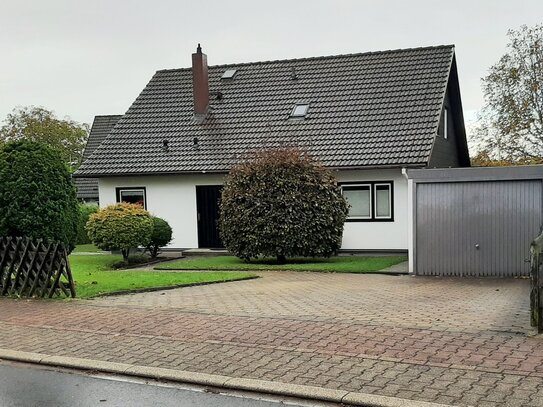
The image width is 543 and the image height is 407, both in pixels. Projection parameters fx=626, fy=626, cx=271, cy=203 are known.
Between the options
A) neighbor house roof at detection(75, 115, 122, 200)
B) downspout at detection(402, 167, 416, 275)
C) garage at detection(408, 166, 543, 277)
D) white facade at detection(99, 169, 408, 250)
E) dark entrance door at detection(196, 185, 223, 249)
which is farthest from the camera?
neighbor house roof at detection(75, 115, 122, 200)

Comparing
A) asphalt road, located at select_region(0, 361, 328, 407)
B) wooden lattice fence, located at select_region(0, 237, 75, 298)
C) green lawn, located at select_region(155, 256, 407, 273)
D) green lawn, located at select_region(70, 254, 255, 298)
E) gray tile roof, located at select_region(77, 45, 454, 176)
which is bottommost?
green lawn, located at select_region(155, 256, 407, 273)

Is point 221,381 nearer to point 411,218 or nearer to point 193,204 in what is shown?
point 411,218

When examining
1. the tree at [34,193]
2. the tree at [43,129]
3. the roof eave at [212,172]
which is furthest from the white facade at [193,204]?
the tree at [43,129]

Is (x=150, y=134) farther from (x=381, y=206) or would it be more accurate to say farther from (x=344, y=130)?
(x=381, y=206)

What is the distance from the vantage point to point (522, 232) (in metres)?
14.5

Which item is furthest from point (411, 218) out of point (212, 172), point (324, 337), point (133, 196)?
Answer: point (133, 196)

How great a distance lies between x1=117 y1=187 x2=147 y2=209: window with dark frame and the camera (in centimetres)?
2364

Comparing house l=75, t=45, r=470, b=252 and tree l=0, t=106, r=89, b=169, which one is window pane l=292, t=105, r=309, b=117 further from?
tree l=0, t=106, r=89, b=169

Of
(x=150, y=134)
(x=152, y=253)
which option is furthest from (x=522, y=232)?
(x=150, y=134)

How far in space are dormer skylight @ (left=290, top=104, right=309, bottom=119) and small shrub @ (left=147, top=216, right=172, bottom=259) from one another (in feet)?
21.1

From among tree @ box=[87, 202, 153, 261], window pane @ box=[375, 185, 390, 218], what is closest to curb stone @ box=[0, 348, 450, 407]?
tree @ box=[87, 202, 153, 261]

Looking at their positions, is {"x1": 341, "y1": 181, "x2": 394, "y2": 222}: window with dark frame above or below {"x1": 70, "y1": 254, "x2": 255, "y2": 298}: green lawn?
above

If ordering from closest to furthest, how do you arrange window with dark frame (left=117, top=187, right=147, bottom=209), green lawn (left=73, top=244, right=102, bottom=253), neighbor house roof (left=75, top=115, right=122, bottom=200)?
window with dark frame (left=117, top=187, right=147, bottom=209)
green lawn (left=73, top=244, right=102, bottom=253)
neighbor house roof (left=75, top=115, right=122, bottom=200)

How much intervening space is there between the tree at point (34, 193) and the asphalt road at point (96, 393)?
536 centimetres
